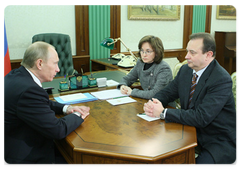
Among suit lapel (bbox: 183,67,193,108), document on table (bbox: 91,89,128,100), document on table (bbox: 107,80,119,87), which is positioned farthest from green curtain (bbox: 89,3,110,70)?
suit lapel (bbox: 183,67,193,108)

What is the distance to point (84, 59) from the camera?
16.9 ft

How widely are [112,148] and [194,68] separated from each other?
3.46 feet

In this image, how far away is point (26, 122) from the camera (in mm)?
1573

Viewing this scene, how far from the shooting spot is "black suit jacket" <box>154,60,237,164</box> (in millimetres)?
1821

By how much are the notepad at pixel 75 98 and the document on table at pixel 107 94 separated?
0.07 meters

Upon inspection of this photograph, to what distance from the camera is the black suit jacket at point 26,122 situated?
1.54 meters

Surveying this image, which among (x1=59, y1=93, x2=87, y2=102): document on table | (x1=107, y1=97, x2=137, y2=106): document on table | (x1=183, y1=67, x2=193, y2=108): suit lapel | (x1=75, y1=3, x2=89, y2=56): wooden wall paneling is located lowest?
(x1=107, y1=97, x2=137, y2=106): document on table

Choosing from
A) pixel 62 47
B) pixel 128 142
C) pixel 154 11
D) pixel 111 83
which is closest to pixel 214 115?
pixel 128 142

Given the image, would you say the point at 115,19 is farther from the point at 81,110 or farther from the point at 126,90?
the point at 81,110

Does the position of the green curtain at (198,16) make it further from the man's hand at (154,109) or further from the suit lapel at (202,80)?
the man's hand at (154,109)

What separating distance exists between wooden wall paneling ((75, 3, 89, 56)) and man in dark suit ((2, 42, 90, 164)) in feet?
11.0

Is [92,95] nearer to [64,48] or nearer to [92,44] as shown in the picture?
[64,48]

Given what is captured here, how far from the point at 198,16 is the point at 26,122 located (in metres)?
5.93

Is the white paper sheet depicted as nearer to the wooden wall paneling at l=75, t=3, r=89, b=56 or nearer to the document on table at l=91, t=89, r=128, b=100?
the document on table at l=91, t=89, r=128, b=100
